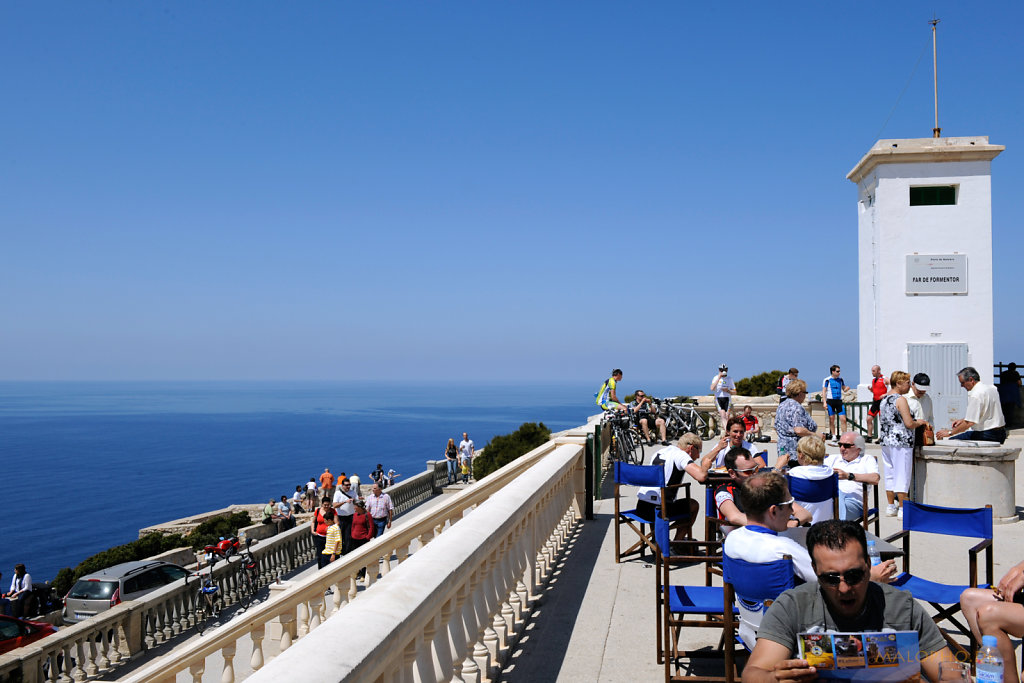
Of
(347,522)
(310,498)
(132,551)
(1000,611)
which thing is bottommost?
(132,551)

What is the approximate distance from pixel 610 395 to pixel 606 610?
33.7ft

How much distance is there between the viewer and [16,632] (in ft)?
51.4

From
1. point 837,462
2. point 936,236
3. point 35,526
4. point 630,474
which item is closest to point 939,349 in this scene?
point 936,236

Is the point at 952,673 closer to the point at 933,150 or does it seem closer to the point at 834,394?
the point at 834,394

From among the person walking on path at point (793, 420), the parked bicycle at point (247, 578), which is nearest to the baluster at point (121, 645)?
the parked bicycle at point (247, 578)

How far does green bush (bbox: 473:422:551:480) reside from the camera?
117 ft

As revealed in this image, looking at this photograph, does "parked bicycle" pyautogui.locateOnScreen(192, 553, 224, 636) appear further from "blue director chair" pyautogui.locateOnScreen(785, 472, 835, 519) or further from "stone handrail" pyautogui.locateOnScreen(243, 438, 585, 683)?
"blue director chair" pyautogui.locateOnScreen(785, 472, 835, 519)

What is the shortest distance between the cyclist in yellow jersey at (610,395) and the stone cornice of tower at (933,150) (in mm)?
9370

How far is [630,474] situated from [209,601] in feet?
49.5

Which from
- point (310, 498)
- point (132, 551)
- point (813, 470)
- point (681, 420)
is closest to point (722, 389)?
point (681, 420)

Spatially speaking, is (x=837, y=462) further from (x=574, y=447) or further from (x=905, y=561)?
(x=574, y=447)

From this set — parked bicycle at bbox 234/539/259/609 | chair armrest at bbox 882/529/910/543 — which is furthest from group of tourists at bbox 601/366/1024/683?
parked bicycle at bbox 234/539/259/609

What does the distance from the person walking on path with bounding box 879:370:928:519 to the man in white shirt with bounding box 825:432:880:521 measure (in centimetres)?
229

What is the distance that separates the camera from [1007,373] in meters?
19.5
